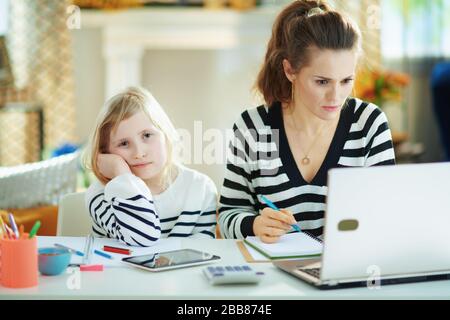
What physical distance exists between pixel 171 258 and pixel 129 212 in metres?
0.25

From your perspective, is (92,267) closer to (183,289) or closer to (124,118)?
(183,289)

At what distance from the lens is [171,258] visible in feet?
4.54

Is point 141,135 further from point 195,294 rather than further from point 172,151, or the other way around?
point 195,294

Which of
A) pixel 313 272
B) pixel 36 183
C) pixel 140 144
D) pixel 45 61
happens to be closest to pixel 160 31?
pixel 45 61

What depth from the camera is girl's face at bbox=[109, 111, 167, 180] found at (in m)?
1.71

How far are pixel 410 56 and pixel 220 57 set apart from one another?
4.12ft

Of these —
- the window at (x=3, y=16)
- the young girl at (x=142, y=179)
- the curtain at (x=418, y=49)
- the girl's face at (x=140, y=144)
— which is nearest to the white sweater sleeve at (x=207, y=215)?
the young girl at (x=142, y=179)

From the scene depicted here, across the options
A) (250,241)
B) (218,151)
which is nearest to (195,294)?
(250,241)

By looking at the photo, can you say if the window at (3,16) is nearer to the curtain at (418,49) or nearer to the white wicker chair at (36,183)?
the white wicker chair at (36,183)

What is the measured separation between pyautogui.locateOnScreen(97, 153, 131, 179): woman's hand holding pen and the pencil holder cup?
0.45 meters

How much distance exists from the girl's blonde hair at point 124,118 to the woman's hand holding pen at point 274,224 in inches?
14.2

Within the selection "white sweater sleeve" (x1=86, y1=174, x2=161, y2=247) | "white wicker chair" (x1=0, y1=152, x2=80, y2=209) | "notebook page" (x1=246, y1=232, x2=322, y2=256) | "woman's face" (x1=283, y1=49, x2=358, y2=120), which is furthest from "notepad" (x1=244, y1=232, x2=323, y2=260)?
"white wicker chair" (x1=0, y1=152, x2=80, y2=209)

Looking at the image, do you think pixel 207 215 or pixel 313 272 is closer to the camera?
pixel 313 272
